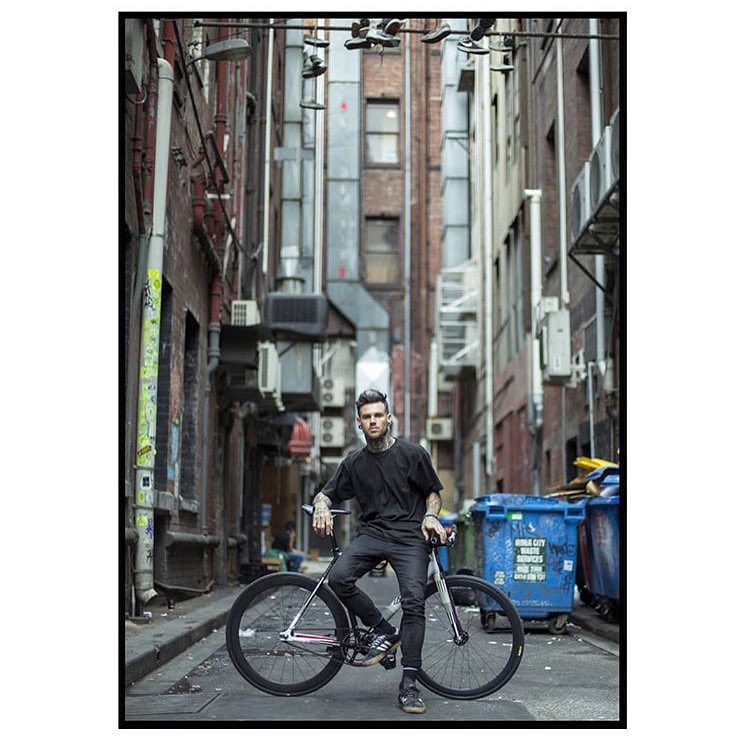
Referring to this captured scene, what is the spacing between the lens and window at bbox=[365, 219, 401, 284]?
121 ft

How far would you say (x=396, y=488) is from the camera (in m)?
6.09

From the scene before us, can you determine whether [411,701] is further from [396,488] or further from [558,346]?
[558,346]

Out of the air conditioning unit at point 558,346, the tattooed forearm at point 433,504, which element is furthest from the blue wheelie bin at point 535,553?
the air conditioning unit at point 558,346

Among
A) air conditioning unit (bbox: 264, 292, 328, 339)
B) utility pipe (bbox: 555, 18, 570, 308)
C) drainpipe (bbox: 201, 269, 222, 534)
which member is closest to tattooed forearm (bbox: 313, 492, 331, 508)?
drainpipe (bbox: 201, 269, 222, 534)

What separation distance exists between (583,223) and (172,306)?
Result: 4774 millimetres

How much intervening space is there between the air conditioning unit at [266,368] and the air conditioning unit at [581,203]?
486cm

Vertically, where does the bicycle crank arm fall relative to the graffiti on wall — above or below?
below

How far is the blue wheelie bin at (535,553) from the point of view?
420 inches

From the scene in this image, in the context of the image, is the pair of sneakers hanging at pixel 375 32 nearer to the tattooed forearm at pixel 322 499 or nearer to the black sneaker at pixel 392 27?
the black sneaker at pixel 392 27

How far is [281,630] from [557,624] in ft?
16.6

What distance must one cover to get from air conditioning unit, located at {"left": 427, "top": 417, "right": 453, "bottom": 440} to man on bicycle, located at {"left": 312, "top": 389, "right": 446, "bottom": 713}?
2973 cm

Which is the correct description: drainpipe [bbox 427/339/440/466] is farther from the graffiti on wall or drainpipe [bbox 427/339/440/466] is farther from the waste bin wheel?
the graffiti on wall

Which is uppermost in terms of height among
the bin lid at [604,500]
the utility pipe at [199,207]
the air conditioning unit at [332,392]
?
the utility pipe at [199,207]
